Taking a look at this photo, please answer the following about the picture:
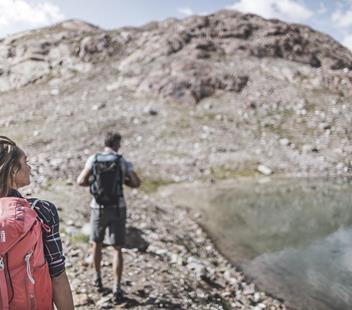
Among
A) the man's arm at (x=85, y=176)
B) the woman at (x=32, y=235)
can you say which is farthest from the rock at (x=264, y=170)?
the woman at (x=32, y=235)

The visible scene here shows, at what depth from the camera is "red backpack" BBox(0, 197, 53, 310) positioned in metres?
3.04

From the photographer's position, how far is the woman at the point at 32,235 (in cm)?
310

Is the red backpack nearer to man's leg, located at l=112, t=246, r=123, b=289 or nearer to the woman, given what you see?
the woman

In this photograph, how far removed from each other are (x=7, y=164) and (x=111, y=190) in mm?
4256

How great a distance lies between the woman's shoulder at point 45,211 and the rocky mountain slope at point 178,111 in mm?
4947

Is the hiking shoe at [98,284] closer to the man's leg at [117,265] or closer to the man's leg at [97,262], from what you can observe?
the man's leg at [97,262]

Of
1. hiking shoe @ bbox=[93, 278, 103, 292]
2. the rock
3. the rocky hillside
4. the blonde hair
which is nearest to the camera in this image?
the blonde hair

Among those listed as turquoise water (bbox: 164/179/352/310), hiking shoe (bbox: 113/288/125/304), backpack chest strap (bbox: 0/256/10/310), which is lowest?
turquoise water (bbox: 164/179/352/310)

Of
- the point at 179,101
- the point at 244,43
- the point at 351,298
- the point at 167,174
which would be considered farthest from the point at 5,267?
the point at 244,43

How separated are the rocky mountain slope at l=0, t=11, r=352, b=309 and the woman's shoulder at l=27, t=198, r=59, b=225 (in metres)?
4.95

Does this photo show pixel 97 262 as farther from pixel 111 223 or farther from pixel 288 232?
pixel 288 232

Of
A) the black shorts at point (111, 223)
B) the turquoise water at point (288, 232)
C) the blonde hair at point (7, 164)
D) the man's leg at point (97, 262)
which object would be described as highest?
the blonde hair at point (7, 164)

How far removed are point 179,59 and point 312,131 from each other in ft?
50.8

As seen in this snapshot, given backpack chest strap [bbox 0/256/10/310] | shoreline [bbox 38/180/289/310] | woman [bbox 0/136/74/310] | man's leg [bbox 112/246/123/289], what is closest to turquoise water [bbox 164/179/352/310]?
shoreline [bbox 38/180/289/310]
